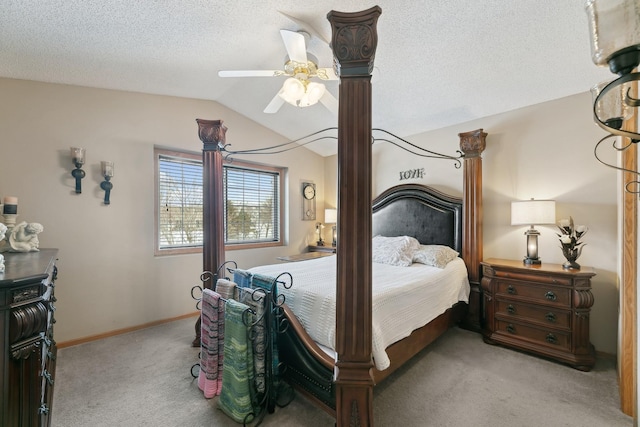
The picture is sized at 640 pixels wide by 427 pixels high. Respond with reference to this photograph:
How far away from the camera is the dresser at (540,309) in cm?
227

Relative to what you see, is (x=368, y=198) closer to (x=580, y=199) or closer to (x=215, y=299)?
(x=215, y=299)

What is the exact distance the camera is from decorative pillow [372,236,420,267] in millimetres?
3008

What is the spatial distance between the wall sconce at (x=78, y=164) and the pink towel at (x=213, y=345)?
199 cm

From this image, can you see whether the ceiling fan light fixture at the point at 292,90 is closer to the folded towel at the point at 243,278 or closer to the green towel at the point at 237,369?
the folded towel at the point at 243,278

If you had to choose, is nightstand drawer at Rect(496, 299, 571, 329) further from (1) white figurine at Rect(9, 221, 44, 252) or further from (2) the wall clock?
(1) white figurine at Rect(9, 221, 44, 252)

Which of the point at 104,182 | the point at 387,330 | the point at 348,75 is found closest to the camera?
the point at 348,75

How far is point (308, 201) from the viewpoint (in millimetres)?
4855

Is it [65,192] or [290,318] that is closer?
[290,318]

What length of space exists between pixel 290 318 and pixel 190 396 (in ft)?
3.06

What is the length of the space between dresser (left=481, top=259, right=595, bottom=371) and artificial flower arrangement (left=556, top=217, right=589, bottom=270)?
0.31ft

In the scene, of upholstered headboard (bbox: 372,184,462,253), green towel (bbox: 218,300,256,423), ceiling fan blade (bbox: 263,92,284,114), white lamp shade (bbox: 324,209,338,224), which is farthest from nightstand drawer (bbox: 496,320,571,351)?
ceiling fan blade (bbox: 263,92,284,114)

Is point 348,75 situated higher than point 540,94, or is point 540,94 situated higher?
point 540,94

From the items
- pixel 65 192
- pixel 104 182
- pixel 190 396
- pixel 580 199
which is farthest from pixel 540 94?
pixel 65 192

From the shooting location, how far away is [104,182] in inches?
113
